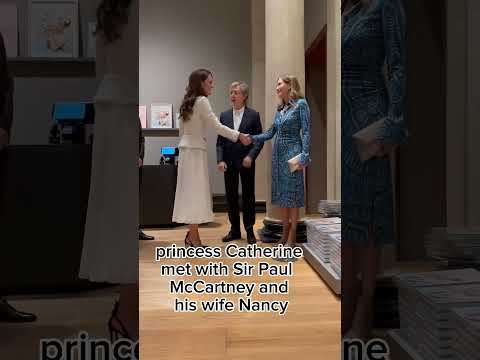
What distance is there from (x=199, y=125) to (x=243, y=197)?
0.53 meters

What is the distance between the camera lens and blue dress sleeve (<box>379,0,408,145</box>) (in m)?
0.52

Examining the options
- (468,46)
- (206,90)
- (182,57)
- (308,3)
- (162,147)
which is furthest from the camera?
(182,57)

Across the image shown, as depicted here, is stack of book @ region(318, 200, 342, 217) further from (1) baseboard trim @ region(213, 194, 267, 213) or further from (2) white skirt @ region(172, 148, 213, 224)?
(1) baseboard trim @ region(213, 194, 267, 213)

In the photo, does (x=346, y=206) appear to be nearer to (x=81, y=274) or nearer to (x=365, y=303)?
(x=365, y=303)

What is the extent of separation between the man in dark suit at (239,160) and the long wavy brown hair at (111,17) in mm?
2002

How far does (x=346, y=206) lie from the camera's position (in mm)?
557

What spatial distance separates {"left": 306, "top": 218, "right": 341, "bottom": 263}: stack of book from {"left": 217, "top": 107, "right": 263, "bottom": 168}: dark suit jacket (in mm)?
581

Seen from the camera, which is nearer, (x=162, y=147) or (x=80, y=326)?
(x=80, y=326)

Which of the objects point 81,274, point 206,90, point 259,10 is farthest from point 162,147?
point 81,274

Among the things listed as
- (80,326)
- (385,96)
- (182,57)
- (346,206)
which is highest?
(182,57)

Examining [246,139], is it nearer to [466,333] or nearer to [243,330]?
[243,330]

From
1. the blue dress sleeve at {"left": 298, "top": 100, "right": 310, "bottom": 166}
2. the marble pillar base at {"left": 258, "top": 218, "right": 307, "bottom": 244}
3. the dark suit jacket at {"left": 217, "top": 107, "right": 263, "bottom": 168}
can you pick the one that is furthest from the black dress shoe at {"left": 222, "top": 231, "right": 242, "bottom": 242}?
the blue dress sleeve at {"left": 298, "top": 100, "right": 310, "bottom": 166}

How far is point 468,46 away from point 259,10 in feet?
13.6

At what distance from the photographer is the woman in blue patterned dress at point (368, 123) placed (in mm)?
521
